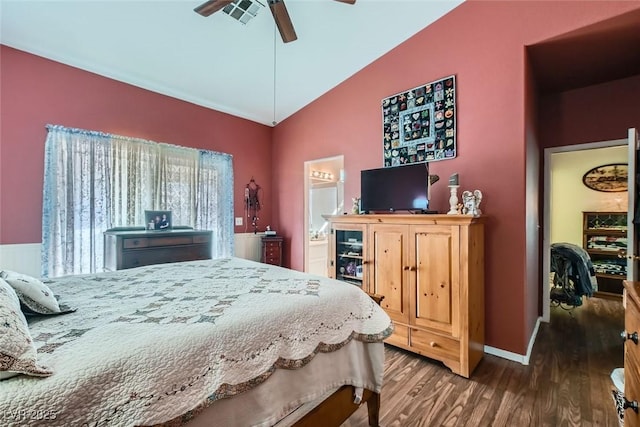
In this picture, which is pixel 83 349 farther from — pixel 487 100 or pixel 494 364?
A: pixel 487 100

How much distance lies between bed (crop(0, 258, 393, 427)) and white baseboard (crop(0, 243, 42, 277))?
5.30ft

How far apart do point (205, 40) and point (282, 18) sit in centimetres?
108

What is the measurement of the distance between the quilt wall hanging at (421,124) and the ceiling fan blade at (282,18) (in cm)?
143

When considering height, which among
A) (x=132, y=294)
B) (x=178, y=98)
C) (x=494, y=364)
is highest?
(x=178, y=98)

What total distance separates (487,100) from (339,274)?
88.1 inches

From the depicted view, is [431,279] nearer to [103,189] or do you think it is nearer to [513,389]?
[513,389]

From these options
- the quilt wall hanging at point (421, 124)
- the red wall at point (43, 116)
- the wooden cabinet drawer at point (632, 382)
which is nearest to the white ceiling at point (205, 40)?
the red wall at point (43, 116)

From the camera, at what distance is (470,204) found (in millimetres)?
2412

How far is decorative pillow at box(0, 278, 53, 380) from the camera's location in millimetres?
711

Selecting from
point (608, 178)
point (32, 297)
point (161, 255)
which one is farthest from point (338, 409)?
point (608, 178)

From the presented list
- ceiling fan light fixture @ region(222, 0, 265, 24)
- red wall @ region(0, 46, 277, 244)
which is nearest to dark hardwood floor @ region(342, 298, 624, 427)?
ceiling fan light fixture @ region(222, 0, 265, 24)

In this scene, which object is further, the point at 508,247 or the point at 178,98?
the point at 178,98

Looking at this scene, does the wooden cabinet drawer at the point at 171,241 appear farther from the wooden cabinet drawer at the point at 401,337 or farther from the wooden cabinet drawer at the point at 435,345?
the wooden cabinet drawer at the point at 435,345

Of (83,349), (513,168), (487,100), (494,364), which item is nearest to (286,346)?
(83,349)
